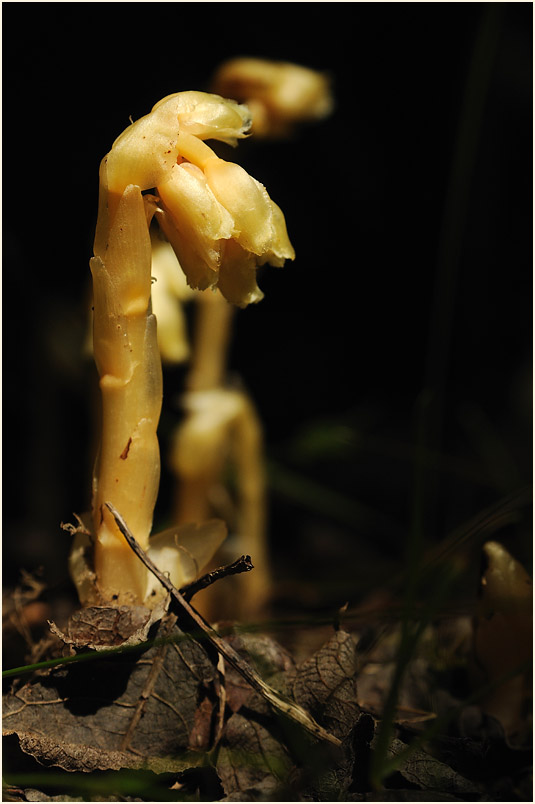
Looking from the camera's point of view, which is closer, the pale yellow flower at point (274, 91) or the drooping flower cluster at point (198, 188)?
the drooping flower cluster at point (198, 188)

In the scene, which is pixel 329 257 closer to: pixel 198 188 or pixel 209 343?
pixel 209 343

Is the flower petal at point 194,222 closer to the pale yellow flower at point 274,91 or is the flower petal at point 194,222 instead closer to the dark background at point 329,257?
the pale yellow flower at point 274,91

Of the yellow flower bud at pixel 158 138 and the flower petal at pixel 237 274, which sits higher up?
the yellow flower bud at pixel 158 138

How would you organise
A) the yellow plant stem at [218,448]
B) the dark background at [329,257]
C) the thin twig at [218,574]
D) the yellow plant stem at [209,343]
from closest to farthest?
the thin twig at [218,574], the yellow plant stem at [218,448], the yellow plant stem at [209,343], the dark background at [329,257]

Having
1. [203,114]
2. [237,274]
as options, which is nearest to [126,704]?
[237,274]

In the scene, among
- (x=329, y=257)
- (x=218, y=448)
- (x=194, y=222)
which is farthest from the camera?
(x=329, y=257)

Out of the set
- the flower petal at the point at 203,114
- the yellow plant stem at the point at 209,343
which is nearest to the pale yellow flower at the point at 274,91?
the yellow plant stem at the point at 209,343

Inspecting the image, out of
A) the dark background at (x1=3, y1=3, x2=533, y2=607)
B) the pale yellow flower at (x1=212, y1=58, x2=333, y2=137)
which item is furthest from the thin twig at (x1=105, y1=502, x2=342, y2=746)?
the dark background at (x1=3, y1=3, x2=533, y2=607)
